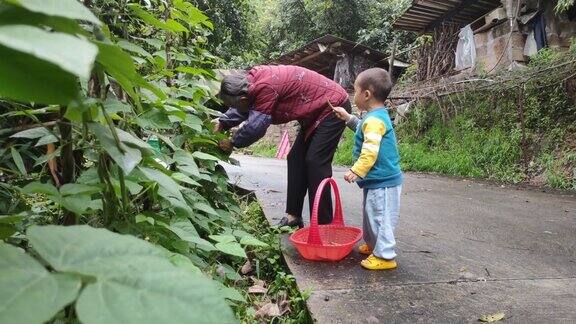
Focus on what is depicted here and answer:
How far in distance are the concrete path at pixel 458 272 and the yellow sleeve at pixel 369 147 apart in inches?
21.5

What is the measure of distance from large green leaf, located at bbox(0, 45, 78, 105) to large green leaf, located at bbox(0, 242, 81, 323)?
18 centimetres

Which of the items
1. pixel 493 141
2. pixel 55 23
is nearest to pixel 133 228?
pixel 55 23

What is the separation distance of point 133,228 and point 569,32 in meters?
9.81

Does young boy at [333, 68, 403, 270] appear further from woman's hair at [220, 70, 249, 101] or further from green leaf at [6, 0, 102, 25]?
green leaf at [6, 0, 102, 25]

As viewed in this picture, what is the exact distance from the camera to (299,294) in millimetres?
2066

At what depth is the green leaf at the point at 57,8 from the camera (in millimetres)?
409

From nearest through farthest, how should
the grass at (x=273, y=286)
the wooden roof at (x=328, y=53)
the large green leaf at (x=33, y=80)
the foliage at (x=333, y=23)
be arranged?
the large green leaf at (x=33, y=80), the grass at (x=273, y=286), the wooden roof at (x=328, y=53), the foliage at (x=333, y=23)

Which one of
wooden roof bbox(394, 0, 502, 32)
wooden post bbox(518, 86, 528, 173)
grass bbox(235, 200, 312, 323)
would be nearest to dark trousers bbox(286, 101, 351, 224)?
grass bbox(235, 200, 312, 323)

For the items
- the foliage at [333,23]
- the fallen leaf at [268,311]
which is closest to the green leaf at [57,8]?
the fallen leaf at [268,311]

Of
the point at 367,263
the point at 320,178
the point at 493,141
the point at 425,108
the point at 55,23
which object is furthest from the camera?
the point at 425,108

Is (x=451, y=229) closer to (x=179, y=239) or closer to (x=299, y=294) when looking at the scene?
(x=299, y=294)

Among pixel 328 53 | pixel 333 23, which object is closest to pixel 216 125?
pixel 328 53

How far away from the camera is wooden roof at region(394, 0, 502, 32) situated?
33.6ft

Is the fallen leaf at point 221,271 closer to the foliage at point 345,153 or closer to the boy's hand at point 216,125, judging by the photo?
the boy's hand at point 216,125
